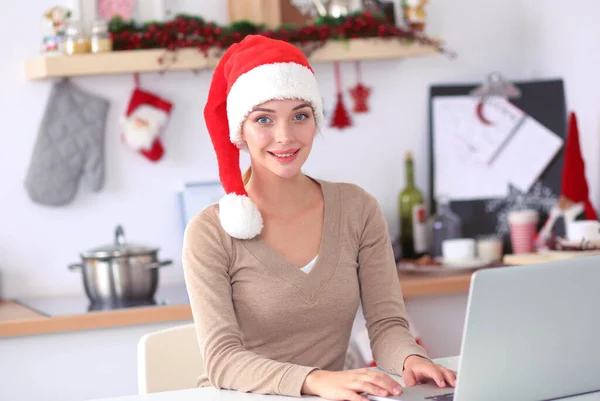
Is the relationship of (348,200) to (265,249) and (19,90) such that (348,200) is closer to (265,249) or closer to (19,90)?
(265,249)

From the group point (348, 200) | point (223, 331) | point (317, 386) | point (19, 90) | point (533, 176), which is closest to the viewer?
point (317, 386)

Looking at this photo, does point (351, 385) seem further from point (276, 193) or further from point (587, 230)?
point (587, 230)

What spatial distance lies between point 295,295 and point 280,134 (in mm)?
297

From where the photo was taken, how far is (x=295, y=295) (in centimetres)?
176

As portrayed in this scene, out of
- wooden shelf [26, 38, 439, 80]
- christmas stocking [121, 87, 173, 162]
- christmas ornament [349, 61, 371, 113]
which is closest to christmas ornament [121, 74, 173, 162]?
christmas stocking [121, 87, 173, 162]

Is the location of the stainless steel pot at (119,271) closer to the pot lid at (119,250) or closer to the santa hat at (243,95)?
the pot lid at (119,250)

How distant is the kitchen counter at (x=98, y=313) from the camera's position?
107 inches

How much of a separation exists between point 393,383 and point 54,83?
214 centimetres

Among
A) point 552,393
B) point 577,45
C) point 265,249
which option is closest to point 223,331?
point 265,249

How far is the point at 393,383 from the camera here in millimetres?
1425

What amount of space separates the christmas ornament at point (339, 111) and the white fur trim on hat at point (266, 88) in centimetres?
161

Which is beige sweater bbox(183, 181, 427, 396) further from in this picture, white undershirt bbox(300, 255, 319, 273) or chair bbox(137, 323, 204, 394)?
chair bbox(137, 323, 204, 394)

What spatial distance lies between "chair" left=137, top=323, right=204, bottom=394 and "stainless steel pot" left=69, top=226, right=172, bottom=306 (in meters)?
0.95

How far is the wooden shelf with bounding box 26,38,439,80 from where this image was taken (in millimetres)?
3045
